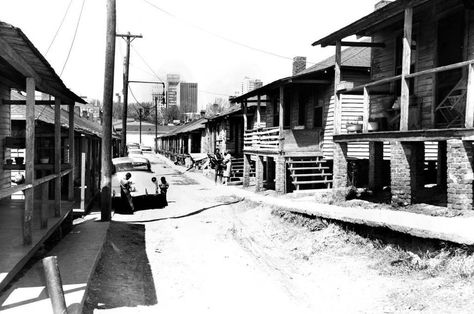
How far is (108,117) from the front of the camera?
12.3 metres

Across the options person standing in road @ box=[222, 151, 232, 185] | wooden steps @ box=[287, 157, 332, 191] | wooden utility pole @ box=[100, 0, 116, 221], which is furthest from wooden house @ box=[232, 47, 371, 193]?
wooden utility pole @ box=[100, 0, 116, 221]

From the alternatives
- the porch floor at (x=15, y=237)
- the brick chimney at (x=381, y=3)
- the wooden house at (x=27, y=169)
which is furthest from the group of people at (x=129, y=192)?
the brick chimney at (x=381, y=3)

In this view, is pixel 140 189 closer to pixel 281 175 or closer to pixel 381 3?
pixel 281 175

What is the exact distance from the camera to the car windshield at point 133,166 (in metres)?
18.8

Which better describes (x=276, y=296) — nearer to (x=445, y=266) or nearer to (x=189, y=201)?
(x=445, y=266)

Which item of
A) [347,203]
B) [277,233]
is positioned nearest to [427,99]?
[347,203]

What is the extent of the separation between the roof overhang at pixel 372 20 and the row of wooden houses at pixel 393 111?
25 millimetres

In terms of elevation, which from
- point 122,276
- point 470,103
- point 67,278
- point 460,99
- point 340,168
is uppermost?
point 460,99

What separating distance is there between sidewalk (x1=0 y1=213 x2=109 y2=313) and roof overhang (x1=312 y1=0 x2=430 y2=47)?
26.6 ft

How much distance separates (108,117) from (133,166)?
7.19 metres

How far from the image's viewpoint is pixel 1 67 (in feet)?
26.0

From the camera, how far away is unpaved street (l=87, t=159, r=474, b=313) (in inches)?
252

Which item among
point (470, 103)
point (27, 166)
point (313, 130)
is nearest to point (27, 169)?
point (27, 166)

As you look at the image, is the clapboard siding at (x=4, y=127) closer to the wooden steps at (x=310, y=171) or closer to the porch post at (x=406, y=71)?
the porch post at (x=406, y=71)
